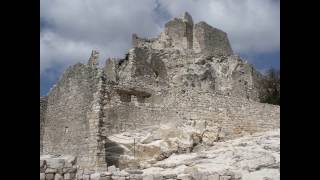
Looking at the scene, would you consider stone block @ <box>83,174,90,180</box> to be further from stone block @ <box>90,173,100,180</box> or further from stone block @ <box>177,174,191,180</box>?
stone block @ <box>177,174,191,180</box>

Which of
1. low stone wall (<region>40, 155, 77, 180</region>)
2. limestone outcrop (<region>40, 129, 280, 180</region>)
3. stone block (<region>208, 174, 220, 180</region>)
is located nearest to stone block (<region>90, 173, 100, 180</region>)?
limestone outcrop (<region>40, 129, 280, 180</region>)

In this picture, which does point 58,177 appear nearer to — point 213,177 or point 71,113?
point 213,177

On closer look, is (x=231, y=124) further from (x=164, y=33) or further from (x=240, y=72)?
(x=164, y=33)

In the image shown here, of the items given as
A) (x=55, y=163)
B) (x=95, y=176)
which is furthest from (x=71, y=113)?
(x=55, y=163)

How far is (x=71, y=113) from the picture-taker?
16.1 metres

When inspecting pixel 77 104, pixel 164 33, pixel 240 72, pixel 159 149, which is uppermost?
pixel 164 33

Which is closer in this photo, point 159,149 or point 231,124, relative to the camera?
point 159,149

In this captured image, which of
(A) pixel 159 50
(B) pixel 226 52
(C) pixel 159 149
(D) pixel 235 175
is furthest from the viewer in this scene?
(B) pixel 226 52

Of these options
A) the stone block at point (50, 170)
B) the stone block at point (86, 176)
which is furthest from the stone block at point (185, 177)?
the stone block at point (50, 170)
